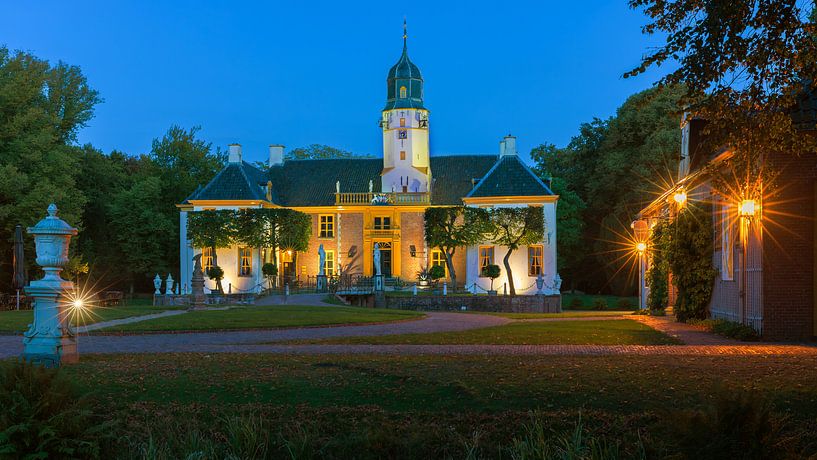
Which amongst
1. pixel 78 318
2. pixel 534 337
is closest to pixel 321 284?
pixel 78 318

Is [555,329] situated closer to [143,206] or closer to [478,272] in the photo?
[478,272]

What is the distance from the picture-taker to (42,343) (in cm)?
1069

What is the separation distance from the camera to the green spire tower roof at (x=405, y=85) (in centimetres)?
4966

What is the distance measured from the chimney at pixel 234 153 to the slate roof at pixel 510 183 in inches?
561

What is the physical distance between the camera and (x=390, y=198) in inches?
1875

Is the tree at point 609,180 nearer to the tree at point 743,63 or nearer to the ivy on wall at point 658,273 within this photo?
the ivy on wall at point 658,273

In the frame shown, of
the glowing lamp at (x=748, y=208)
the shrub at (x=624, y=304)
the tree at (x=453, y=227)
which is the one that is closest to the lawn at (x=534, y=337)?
the glowing lamp at (x=748, y=208)

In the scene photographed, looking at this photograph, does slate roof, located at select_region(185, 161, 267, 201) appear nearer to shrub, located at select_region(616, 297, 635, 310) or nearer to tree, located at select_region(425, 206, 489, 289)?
tree, located at select_region(425, 206, 489, 289)

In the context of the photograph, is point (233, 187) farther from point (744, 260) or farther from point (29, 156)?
point (744, 260)

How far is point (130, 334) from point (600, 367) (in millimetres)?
11544

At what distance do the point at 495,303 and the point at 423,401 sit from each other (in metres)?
26.9

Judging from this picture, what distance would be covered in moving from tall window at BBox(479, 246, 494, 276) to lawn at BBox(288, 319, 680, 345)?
24465mm

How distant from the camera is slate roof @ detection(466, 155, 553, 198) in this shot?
43.5 metres

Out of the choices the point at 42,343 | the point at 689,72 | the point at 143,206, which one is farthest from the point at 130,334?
the point at 143,206
